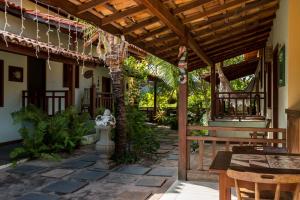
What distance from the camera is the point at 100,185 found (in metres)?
6.55

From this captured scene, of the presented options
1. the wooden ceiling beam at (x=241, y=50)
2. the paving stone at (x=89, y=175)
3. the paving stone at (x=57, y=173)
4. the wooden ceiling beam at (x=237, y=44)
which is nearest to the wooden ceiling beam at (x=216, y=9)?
the paving stone at (x=89, y=175)

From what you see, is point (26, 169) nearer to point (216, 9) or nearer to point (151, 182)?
point (151, 182)

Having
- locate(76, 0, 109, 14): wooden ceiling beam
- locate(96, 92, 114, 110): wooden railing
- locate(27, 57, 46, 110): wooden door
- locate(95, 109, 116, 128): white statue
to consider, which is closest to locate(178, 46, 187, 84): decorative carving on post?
locate(76, 0, 109, 14): wooden ceiling beam

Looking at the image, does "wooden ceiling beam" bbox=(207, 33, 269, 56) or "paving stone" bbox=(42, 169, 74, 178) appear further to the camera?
"wooden ceiling beam" bbox=(207, 33, 269, 56)

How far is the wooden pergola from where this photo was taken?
182 inches

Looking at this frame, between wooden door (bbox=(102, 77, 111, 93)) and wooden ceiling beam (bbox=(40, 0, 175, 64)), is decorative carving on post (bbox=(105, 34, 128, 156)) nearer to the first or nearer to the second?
wooden ceiling beam (bbox=(40, 0, 175, 64))

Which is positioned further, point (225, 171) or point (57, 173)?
point (57, 173)

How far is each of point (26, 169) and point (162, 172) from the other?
2.81 m

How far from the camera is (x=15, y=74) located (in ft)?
35.4

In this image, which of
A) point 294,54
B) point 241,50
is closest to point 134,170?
point 294,54

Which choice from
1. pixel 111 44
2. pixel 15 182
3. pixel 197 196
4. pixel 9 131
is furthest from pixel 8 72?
pixel 197 196

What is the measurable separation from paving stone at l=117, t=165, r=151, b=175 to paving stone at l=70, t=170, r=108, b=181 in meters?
0.45

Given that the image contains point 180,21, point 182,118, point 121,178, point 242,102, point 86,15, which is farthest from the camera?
point 242,102

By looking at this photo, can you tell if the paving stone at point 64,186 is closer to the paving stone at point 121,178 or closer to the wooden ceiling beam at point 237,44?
the paving stone at point 121,178
